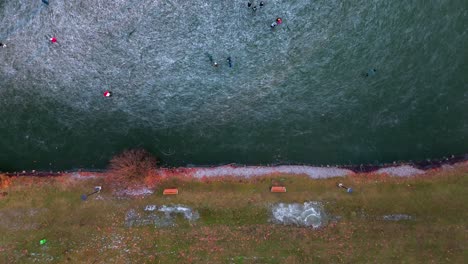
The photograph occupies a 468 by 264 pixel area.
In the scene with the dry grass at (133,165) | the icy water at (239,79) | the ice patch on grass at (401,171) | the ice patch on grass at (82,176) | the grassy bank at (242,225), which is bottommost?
the grassy bank at (242,225)

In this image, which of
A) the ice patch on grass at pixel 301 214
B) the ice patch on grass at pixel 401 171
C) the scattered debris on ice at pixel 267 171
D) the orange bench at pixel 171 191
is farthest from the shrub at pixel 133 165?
the ice patch on grass at pixel 401 171

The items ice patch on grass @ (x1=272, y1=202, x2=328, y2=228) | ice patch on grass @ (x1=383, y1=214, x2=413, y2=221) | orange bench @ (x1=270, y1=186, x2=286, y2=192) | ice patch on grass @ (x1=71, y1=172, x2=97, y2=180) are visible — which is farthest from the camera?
ice patch on grass @ (x1=71, y1=172, x2=97, y2=180)

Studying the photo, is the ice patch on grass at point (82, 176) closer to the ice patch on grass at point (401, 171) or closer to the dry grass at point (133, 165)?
the dry grass at point (133, 165)

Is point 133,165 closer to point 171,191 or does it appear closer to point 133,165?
point 133,165

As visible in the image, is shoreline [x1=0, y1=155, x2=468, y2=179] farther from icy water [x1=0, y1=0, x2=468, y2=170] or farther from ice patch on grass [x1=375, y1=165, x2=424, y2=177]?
icy water [x1=0, y1=0, x2=468, y2=170]

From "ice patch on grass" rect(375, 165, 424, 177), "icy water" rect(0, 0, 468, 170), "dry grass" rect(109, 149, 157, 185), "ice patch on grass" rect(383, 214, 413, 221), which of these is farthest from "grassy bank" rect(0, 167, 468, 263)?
"icy water" rect(0, 0, 468, 170)

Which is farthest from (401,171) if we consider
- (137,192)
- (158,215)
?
(137,192)

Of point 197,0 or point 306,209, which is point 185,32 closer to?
point 197,0
